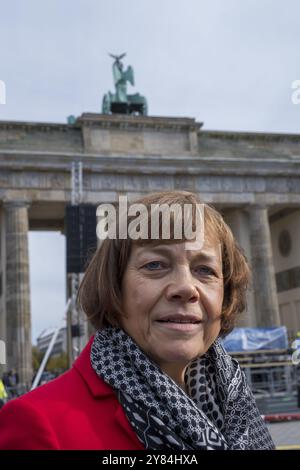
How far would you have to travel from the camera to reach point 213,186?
27.9 meters

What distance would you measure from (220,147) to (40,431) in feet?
91.3

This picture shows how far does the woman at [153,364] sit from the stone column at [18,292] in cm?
2253

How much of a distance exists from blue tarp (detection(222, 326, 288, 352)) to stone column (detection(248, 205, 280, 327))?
4.70 m

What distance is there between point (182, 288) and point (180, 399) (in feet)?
1.12

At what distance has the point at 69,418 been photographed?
1.65 meters

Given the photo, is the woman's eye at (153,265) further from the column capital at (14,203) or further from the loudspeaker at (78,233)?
the column capital at (14,203)

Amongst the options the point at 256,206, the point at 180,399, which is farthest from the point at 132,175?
the point at 180,399

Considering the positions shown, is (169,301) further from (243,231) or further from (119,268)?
(243,231)

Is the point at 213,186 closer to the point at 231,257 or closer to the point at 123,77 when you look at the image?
the point at 123,77

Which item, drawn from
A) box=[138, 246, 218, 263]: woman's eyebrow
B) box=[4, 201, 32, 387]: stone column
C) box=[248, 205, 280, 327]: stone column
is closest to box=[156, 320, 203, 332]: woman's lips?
box=[138, 246, 218, 263]: woman's eyebrow

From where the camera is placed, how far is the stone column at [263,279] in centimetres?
2725

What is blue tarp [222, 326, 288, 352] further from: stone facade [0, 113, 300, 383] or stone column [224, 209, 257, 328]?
stone column [224, 209, 257, 328]

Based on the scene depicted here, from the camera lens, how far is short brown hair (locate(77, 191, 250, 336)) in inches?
77.7

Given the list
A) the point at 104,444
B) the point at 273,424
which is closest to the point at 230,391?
the point at 104,444
